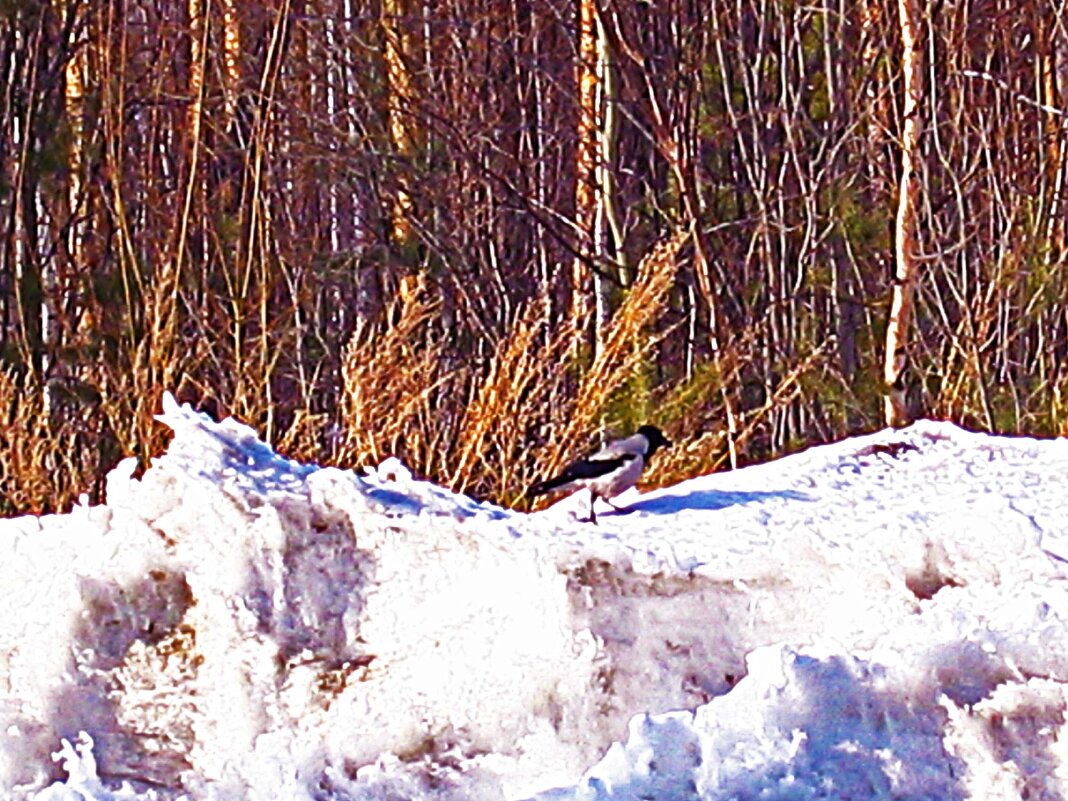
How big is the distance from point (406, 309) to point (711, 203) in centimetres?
552

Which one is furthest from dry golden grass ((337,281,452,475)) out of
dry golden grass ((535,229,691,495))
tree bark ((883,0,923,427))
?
tree bark ((883,0,923,427))

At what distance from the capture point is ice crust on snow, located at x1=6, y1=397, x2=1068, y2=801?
1.23m

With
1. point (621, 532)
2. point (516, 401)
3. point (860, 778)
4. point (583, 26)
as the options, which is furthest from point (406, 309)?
point (583, 26)

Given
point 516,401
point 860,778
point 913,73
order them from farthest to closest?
point 913,73
point 516,401
point 860,778

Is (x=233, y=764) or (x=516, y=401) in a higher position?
(x=233, y=764)

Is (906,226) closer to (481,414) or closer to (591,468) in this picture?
(481,414)

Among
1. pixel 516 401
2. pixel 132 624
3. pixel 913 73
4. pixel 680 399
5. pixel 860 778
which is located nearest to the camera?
pixel 860 778

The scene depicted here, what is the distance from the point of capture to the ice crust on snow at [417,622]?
1228 millimetres

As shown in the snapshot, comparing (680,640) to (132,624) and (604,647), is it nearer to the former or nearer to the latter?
(604,647)

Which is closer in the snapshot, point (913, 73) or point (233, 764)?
point (233, 764)

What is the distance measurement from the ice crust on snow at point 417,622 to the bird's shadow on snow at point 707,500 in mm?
66

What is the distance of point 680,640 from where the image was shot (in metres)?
1.29

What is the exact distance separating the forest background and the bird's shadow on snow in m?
2.43

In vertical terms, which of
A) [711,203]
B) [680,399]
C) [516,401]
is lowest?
[711,203]
